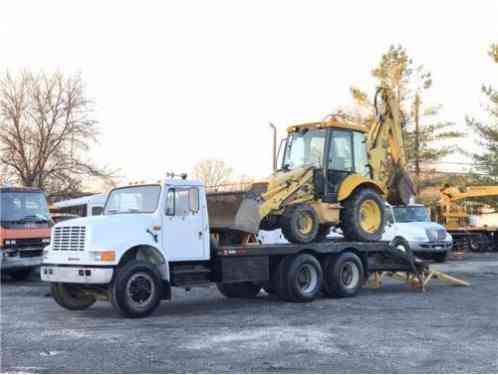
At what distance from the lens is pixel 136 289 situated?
11.6 meters

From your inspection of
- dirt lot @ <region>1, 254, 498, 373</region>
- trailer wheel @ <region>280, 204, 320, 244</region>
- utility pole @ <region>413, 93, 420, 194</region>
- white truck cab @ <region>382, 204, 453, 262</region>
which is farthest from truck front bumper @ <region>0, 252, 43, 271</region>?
utility pole @ <region>413, 93, 420, 194</region>

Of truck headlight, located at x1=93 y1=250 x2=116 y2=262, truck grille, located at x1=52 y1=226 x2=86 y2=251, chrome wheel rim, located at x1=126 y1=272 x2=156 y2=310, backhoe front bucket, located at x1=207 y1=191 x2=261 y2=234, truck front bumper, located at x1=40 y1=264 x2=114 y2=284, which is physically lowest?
chrome wheel rim, located at x1=126 y1=272 x2=156 y2=310

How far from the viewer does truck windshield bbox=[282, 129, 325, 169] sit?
604 inches

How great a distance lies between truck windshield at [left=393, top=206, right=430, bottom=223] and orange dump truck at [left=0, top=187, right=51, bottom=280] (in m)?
12.6

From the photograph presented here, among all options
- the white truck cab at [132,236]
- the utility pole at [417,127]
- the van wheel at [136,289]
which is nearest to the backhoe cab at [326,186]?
the white truck cab at [132,236]

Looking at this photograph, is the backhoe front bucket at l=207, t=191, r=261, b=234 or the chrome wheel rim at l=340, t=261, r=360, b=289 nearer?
the backhoe front bucket at l=207, t=191, r=261, b=234

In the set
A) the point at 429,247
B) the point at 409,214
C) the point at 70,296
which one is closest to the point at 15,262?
the point at 70,296

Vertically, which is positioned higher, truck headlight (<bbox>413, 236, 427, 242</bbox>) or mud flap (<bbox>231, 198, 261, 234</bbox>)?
mud flap (<bbox>231, 198, 261, 234</bbox>)

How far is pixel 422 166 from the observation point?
44.4 metres

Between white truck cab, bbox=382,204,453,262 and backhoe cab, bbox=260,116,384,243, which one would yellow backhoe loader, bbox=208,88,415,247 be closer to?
backhoe cab, bbox=260,116,384,243

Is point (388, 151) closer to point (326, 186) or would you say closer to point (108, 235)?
point (326, 186)

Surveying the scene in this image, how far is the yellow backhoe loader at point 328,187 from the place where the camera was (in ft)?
46.4

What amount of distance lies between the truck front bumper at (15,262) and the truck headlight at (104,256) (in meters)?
7.54

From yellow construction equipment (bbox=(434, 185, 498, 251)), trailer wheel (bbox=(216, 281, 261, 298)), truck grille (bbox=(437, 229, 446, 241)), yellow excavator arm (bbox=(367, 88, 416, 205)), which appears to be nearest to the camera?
trailer wheel (bbox=(216, 281, 261, 298))
